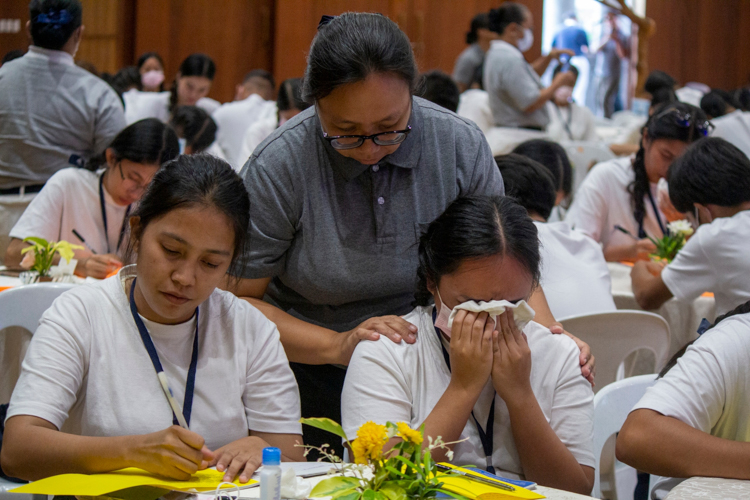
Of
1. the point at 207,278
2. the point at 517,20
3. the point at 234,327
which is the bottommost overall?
the point at 234,327

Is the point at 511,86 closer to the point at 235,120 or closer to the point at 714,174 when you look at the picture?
the point at 235,120

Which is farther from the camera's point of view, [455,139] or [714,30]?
[714,30]

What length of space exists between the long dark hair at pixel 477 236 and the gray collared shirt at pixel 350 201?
0.12 metres

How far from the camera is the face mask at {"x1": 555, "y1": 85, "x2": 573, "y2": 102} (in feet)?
20.9

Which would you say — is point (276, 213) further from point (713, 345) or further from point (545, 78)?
point (545, 78)

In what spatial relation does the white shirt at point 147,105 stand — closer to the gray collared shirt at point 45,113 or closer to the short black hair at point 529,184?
the gray collared shirt at point 45,113

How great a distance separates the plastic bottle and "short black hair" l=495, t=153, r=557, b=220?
1.70 meters

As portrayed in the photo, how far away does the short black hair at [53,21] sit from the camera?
12.4ft

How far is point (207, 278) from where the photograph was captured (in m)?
1.60

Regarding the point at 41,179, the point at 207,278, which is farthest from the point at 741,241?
the point at 41,179

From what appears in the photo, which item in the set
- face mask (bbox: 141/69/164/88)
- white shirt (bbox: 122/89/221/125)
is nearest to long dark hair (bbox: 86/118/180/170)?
white shirt (bbox: 122/89/221/125)

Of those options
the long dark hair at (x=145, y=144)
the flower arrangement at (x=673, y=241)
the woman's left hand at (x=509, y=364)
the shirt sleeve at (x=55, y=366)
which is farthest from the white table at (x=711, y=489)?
the long dark hair at (x=145, y=144)

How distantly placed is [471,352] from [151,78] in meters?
6.54

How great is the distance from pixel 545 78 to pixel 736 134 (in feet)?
17.9
